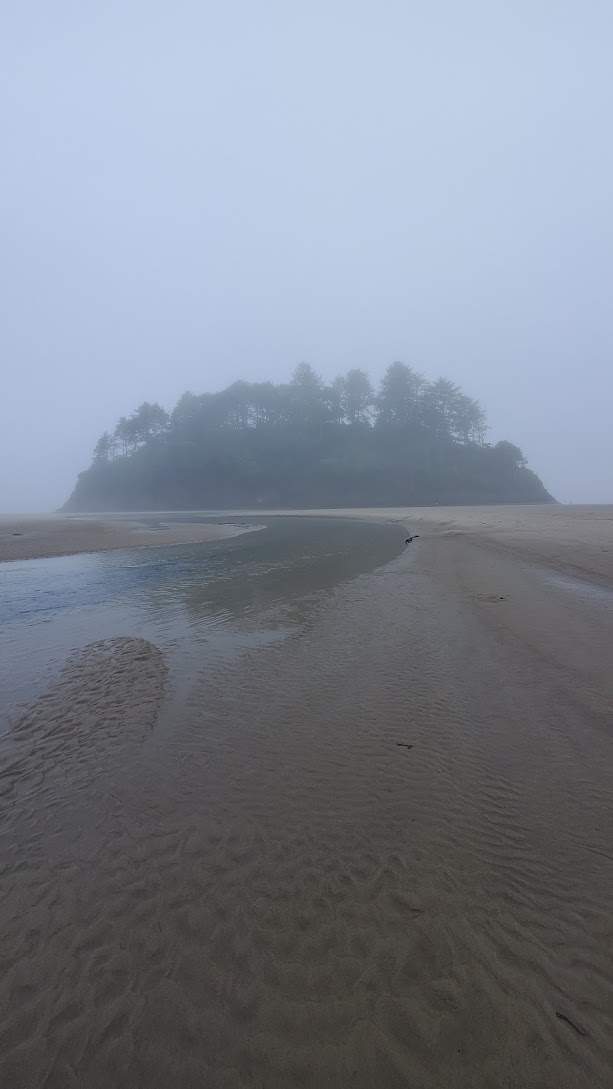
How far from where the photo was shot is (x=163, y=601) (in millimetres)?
8555

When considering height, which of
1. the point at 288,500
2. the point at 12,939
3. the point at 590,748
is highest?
the point at 288,500

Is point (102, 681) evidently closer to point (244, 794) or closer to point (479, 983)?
point (244, 794)

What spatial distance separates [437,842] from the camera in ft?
8.10

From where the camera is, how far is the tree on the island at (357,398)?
6800 cm

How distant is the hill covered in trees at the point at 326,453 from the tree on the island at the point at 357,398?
0.54ft

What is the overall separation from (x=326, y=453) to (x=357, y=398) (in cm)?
1227

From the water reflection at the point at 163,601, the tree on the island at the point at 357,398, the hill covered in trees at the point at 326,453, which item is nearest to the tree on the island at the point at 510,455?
the hill covered in trees at the point at 326,453

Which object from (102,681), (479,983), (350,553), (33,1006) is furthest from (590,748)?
(350,553)

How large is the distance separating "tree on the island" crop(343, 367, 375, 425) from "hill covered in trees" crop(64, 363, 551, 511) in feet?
0.54

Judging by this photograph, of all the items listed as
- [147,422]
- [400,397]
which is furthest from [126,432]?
[400,397]

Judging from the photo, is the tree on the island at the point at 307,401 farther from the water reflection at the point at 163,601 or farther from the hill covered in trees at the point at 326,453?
the water reflection at the point at 163,601

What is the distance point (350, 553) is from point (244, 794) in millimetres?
11783

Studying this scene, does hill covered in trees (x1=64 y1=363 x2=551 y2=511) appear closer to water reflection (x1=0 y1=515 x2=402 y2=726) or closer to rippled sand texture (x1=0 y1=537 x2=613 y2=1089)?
water reflection (x1=0 y1=515 x2=402 y2=726)

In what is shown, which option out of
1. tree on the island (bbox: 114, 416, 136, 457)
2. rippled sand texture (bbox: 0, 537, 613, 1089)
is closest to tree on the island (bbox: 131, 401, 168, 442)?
tree on the island (bbox: 114, 416, 136, 457)
